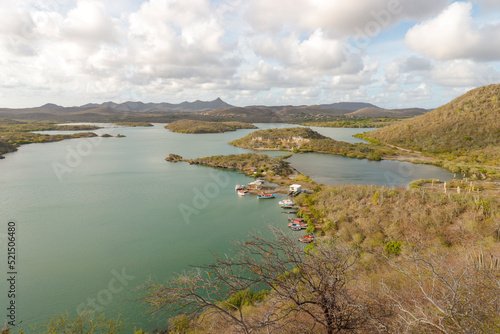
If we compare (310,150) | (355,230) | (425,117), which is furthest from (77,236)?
(425,117)

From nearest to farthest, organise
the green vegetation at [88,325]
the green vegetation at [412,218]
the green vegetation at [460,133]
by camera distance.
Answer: the green vegetation at [88,325], the green vegetation at [412,218], the green vegetation at [460,133]

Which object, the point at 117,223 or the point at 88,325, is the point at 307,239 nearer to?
the point at 88,325

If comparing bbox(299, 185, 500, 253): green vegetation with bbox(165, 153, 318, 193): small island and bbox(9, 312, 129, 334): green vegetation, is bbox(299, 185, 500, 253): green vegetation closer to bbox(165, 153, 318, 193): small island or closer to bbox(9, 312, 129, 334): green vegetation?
bbox(165, 153, 318, 193): small island

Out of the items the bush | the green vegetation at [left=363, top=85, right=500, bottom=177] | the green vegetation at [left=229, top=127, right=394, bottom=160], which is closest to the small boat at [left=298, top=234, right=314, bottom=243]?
the bush

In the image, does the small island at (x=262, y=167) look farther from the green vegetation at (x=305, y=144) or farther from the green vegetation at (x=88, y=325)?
the green vegetation at (x=88, y=325)

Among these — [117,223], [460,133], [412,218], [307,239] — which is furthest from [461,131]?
[117,223]

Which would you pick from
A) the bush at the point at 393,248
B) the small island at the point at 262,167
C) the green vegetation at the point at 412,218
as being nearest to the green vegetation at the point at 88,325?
the green vegetation at the point at 412,218
